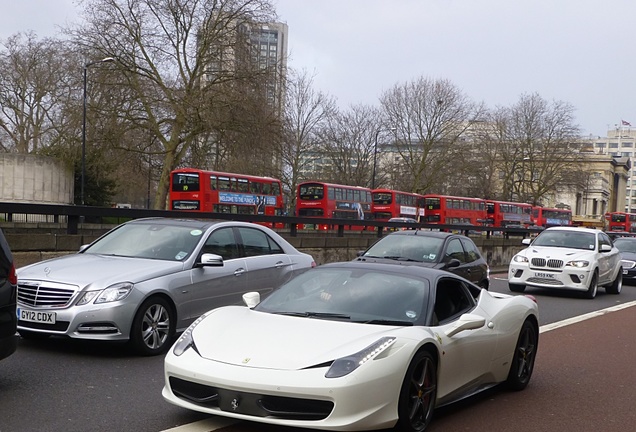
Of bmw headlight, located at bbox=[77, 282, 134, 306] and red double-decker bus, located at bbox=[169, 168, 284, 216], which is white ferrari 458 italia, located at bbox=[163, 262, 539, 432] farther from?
red double-decker bus, located at bbox=[169, 168, 284, 216]

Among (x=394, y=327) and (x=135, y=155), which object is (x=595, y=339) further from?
(x=135, y=155)

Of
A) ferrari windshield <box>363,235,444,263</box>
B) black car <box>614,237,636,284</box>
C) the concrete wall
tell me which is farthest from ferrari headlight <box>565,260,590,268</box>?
the concrete wall

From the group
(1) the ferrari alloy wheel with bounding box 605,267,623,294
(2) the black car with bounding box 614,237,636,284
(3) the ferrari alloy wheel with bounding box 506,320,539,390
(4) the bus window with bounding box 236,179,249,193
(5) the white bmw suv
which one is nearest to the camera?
(3) the ferrari alloy wheel with bounding box 506,320,539,390

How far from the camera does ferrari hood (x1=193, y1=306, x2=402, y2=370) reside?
16.7 feet

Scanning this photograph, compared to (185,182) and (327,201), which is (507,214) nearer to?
(327,201)

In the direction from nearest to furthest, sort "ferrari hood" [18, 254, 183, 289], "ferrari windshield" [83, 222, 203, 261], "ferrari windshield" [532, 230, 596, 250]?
"ferrari hood" [18, 254, 183, 289] < "ferrari windshield" [83, 222, 203, 261] < "ferrari windshield" [532, 230, 596, 250]

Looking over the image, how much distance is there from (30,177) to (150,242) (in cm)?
3689

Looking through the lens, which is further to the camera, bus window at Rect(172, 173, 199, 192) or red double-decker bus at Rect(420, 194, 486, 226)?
red double-decker bus at Rect(420, 194, 486, 226)

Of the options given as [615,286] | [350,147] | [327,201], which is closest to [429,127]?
[350,147]

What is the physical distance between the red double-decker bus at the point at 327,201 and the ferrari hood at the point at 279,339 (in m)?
40.1

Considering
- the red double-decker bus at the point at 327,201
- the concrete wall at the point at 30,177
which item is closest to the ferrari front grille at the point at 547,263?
the red double-decker bus at the point at 327,201

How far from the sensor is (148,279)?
8172 millimetres

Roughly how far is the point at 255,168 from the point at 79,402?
49860 mm

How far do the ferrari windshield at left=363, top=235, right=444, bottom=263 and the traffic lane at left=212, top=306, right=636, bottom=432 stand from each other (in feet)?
9.47
